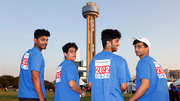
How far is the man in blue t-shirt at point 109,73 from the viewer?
2.88 meters

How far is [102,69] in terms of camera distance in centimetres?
301

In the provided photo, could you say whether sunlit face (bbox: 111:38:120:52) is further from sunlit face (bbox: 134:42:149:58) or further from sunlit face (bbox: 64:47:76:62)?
sunlit face (bbox: 64:47:76:62)

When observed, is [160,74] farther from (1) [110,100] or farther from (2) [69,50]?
(2) [69,50]

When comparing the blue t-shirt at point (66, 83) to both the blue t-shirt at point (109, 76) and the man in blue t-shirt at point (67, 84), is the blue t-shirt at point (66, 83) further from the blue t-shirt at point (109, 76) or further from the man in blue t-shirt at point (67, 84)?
the blue t-shirt at point (109, 76)

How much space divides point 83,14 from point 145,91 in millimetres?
97047

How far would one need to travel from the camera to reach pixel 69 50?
4.21 m

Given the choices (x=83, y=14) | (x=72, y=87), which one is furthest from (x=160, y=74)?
(x=83, y=14)

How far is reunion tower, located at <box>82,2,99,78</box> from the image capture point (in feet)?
313

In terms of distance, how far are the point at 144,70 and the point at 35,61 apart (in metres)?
1.78

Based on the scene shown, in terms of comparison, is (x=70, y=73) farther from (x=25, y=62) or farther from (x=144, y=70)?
(x=144, y=70)

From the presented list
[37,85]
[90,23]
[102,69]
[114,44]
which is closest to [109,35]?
[114,44]

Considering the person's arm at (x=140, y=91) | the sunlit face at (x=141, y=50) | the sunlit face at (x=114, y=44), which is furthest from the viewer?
the sunlit face at (x=141, y=50)

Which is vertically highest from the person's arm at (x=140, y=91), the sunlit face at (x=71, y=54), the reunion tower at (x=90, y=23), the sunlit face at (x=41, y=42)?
the reunion tower at (x=90, y=23)

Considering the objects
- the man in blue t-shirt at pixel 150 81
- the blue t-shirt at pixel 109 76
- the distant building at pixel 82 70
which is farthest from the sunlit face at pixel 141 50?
the distant building at pixel 82 70
